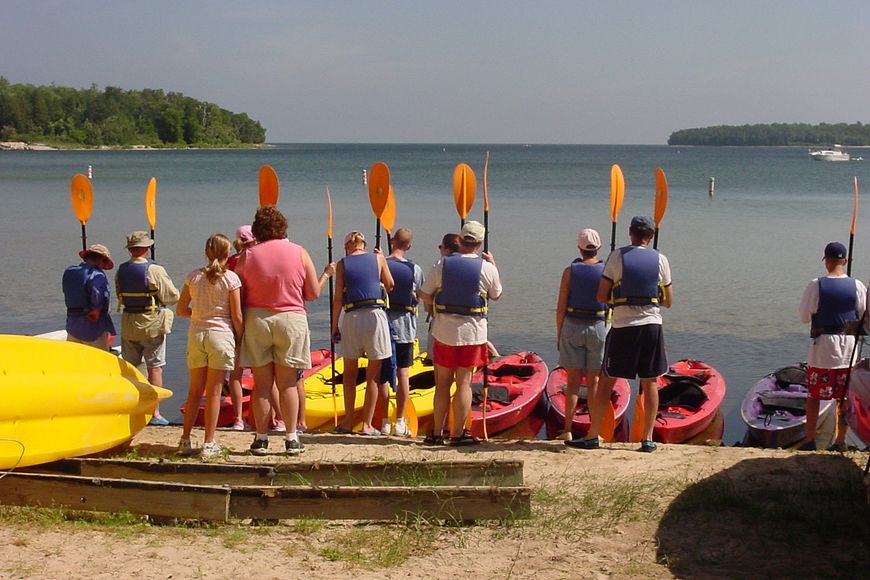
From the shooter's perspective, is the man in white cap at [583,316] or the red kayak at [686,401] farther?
the red kayak at [686,401]

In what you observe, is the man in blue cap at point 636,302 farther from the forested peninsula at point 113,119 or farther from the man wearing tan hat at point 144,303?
the forested peninsula at point 113,119

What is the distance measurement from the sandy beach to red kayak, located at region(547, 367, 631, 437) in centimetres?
210

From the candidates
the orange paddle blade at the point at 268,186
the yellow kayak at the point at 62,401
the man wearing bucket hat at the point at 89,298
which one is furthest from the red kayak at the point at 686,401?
the man wearing bucket hat at the point at 89,298

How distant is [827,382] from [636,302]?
1864 millimetres

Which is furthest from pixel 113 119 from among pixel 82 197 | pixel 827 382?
pixel 827 382

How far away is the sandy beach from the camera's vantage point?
4.57m

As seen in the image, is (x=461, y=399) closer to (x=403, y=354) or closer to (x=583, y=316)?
(x=403, y=354)

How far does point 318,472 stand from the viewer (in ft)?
18.5

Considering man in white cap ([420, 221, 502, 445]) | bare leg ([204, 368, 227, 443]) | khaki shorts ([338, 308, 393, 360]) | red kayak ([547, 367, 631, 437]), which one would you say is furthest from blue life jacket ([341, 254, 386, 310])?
red kayak ([547, 367, 631, 437])

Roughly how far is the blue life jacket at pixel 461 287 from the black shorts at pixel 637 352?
93 centimetres

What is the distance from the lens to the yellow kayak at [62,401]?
536cm

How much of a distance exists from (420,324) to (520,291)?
352 cm

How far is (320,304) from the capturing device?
15.5m

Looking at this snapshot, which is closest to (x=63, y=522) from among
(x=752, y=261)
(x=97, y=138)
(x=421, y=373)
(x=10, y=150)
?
(x=421, y=373)
